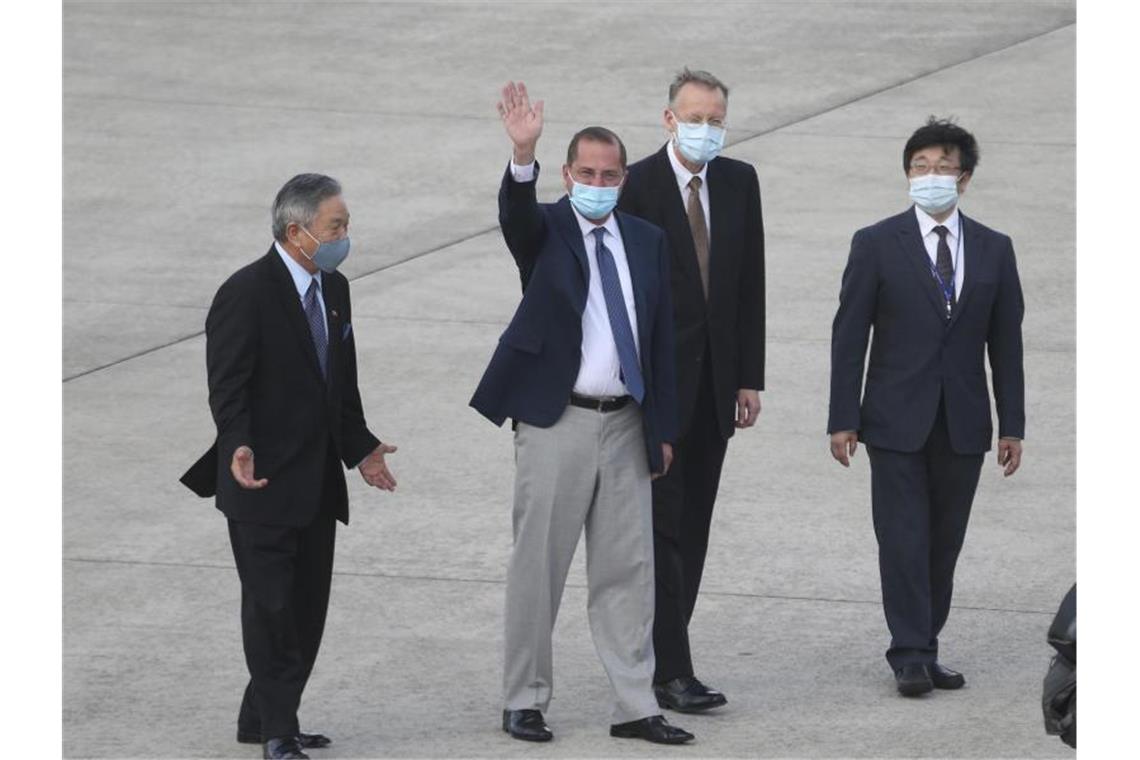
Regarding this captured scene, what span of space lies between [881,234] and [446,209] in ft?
21.7

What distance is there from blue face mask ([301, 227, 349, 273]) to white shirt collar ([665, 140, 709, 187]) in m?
1.21

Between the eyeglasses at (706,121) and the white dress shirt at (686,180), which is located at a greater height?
the eyeglasses at (706,121)

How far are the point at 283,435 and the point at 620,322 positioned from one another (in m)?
1.01

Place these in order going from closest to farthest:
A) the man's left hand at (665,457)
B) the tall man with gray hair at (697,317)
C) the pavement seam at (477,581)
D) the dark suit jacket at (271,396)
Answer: the dark suit jacket at (271,396) → the man's left hand at (665,457) → the tall man with gray hair at (697,317) → the pavement seam at (477,581)

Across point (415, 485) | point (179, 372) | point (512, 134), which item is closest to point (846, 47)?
point (179, 372)

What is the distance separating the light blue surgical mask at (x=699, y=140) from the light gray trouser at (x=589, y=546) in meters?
0.91

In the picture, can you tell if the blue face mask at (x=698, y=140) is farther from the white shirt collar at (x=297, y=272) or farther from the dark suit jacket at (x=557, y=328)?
the white shirt collar at (x=297, y=272)

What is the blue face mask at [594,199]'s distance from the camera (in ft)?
20.9

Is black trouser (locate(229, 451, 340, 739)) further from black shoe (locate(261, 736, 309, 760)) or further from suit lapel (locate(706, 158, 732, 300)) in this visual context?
suit lapel (locate(706, 158, 732, 300))

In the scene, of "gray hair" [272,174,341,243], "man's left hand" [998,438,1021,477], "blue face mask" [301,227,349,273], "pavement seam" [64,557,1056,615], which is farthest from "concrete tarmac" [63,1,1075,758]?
"gray hair" [272,174,341,243]

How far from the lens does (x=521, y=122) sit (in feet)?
20.0

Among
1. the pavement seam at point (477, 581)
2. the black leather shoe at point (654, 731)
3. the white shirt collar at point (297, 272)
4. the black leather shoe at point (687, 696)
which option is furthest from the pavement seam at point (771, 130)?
the black leather shoe at point (654, 731)

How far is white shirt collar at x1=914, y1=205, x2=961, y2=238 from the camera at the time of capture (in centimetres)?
710

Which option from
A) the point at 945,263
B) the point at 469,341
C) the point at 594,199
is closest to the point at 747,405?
the point at 945,263
